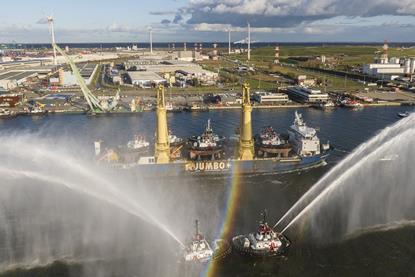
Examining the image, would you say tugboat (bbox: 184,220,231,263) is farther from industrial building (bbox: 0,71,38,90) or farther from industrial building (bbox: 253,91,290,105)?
industrial building (bbox: 0,71,38,90)

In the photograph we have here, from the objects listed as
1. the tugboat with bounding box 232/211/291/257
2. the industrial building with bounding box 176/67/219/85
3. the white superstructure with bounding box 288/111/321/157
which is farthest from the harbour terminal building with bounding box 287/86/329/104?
the tugboat with bounding box 232/211/291/257

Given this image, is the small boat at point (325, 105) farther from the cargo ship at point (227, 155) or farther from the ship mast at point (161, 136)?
the ship mast at point (161, 136)

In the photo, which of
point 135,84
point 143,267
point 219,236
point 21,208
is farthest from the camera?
point 135,84

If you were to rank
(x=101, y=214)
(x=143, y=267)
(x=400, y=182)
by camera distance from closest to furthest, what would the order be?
(x=143, y=267) → (x=101, y=214) → (x=400, y=182)

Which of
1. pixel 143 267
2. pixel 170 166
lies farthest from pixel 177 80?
pixel 143 267

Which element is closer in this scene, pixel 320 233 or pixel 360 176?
pixel 320 233

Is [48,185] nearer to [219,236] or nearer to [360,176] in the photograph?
[219,236]

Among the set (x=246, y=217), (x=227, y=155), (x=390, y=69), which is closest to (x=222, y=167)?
(x=227, y=155)
